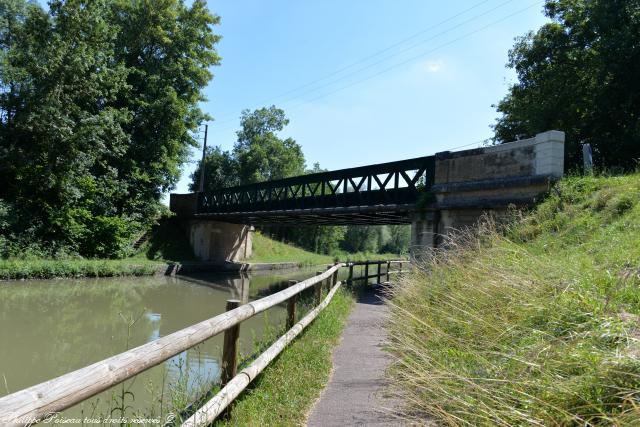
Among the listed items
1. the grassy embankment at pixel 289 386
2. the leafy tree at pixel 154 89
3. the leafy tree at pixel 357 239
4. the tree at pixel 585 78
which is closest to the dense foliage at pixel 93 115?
the leafy tree at pixel 154 89

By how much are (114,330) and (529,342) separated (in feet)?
31.9

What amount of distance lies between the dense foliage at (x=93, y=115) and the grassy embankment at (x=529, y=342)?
780 inches

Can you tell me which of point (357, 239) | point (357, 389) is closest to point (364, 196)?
point (357, 389)

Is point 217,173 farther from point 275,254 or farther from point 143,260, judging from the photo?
point 143,260

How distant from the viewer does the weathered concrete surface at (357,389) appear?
3.50 metres

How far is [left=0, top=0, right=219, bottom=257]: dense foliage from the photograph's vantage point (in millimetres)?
20172

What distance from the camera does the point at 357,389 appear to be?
4348mm

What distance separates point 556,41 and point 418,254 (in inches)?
499

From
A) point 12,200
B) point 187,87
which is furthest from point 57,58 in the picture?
point 187,87

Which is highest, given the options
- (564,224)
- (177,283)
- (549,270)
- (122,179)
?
(122,179)

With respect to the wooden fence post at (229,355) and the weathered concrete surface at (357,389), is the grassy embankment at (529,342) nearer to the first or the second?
the weathered concrete surface at (357,389)

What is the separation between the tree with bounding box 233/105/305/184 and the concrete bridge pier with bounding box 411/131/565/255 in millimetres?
36785

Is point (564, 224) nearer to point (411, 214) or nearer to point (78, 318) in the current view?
point (411, 214)

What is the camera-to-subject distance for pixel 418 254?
13.3m
